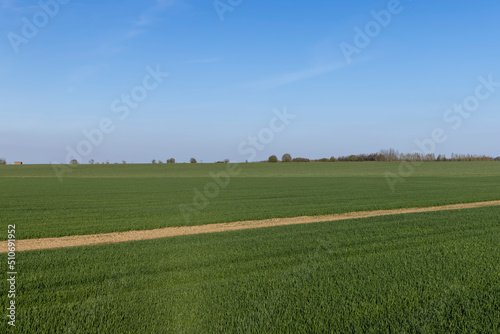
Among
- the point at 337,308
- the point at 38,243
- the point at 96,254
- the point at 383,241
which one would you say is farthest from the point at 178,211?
the point at 337,308

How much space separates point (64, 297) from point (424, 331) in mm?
6115

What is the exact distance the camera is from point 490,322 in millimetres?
5230

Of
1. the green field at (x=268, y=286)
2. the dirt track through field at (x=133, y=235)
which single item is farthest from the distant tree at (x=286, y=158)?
the green field at (x=268, y=286)

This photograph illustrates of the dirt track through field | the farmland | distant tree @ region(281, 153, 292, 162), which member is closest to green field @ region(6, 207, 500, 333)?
the farmland

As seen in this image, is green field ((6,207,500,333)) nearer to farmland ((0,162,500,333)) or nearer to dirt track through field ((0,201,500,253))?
farmland ((0,162,500,333))

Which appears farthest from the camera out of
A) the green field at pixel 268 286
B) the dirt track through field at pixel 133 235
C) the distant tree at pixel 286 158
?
the distant tree at pixel 286 158

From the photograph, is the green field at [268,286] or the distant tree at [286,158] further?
the distant tree at [286,158]

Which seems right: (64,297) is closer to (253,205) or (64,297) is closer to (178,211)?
(178,211)

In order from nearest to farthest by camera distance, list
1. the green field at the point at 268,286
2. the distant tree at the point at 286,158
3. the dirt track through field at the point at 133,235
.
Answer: the green field at the point at 268,286, the dirt track through field at the point at 133,235, the distant tree at the point at 286,158

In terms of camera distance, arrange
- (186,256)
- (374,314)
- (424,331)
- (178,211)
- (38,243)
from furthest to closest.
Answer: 1. (178,211)
2. (38,243)
3. (186,256)
4. (374,314)
5. (424,331)

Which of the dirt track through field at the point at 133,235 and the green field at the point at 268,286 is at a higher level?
the green field at the point at 268,286

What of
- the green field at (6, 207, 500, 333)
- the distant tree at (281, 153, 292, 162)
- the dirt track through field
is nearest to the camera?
the green field at (6, 207, 500, 333)

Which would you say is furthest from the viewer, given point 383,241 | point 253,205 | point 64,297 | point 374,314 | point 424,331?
point 253,205

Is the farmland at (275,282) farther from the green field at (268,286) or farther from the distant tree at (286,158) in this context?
the distant tree at (286,158)
